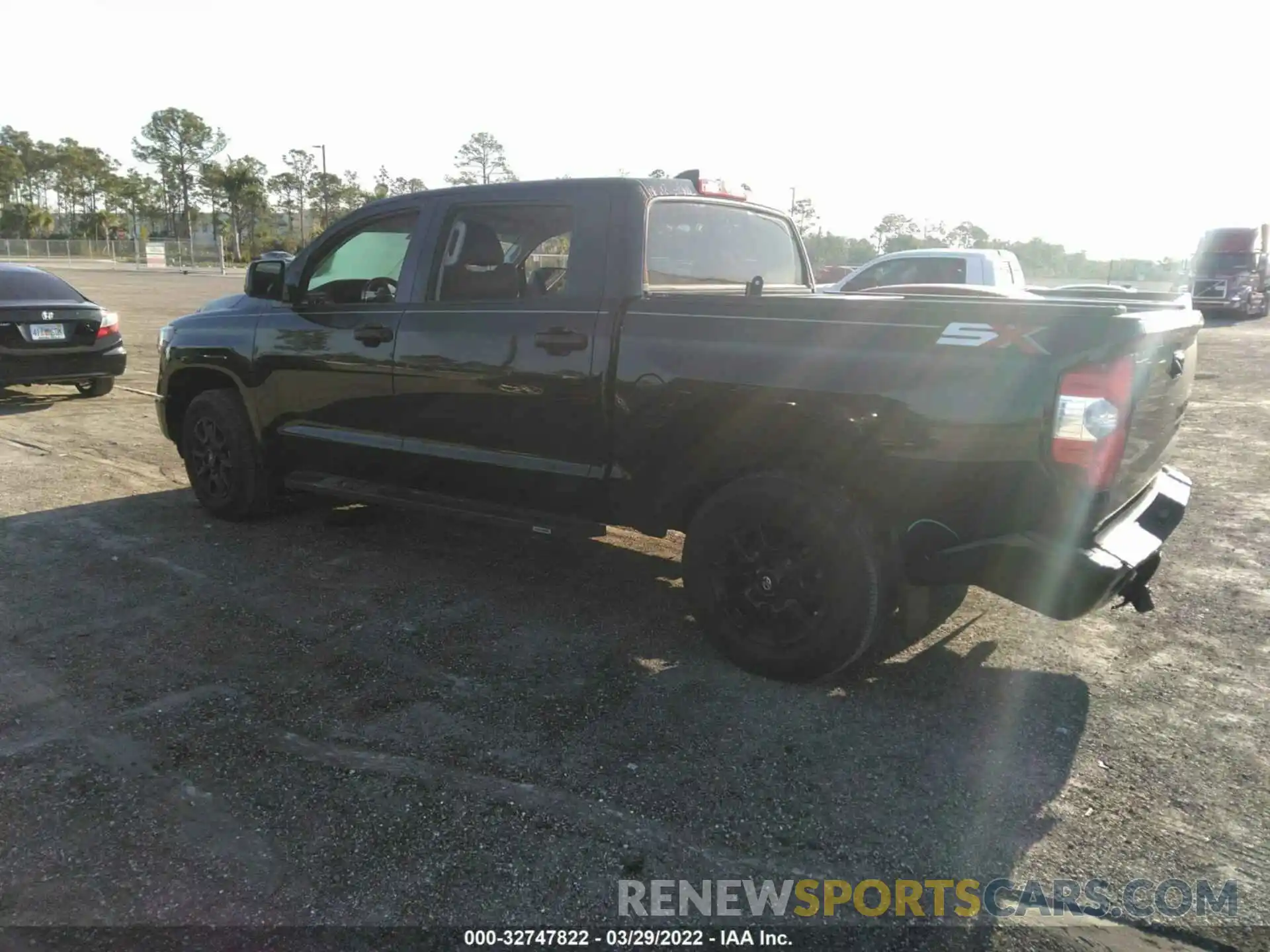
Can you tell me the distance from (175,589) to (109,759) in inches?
67.4

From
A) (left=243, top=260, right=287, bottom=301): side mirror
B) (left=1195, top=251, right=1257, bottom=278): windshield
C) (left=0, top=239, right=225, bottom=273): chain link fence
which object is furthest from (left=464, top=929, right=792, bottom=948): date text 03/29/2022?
(left=0, top=239, right=225, bottom=273): chain link fence

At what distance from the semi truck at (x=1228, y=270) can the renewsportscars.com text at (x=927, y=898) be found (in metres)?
30.0

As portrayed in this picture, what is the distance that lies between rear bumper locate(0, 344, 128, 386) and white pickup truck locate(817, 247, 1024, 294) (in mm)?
7813

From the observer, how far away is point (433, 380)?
4.55 meters

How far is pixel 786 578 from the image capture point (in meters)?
3.60

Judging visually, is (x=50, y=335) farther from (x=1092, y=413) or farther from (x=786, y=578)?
A: (x=1092, y=413)

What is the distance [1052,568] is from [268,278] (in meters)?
4.41

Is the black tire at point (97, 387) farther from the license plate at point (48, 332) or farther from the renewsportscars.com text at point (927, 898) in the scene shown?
the renewsportscars.com text at point (927, 898)

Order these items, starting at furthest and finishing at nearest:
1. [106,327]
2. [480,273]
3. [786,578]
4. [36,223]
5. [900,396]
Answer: [36,223]
[106,327]
[480,273]
[786,578]
[900,396]

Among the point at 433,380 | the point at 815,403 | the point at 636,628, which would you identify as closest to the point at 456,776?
the point at 636,628

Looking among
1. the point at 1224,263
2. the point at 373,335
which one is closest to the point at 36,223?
the point at 1224,263

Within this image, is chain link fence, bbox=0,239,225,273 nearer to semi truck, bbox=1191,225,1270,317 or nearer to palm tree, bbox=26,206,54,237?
palm tree, bbox=26,206,54,237

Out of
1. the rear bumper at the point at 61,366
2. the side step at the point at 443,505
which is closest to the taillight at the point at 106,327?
the rear bumper at the point at 61,366

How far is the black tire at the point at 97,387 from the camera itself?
1040 centimetres
